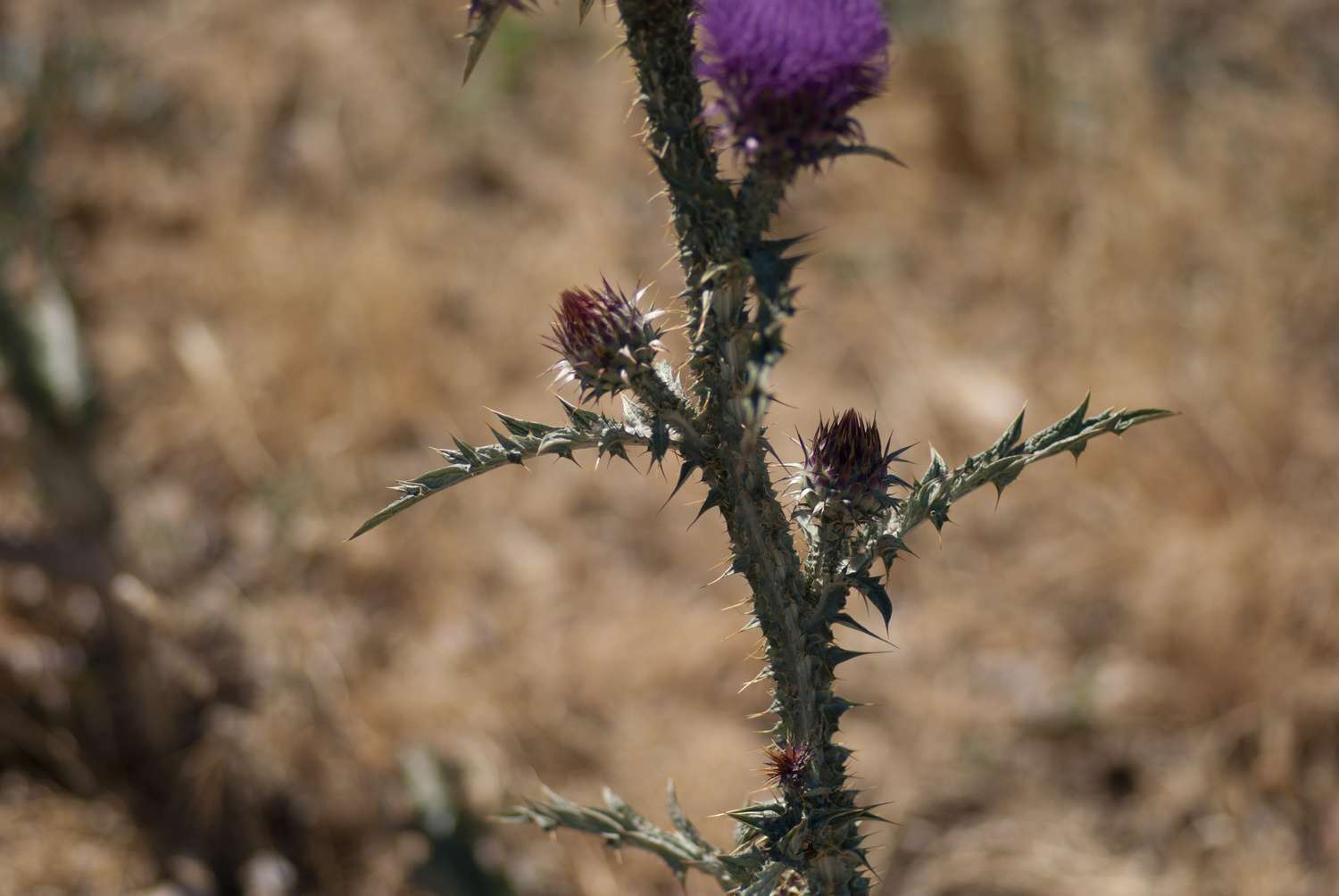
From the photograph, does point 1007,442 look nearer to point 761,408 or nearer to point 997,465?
point 997,465

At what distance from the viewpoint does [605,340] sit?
1.26 m

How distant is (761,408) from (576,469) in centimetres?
325

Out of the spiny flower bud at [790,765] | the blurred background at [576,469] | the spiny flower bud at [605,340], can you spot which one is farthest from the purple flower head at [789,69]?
the blurred background at [576,469]

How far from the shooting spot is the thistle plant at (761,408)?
1.04 metres

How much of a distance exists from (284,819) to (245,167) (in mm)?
3161

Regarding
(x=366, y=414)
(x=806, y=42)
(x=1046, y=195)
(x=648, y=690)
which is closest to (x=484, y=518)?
(x=366, y=414)

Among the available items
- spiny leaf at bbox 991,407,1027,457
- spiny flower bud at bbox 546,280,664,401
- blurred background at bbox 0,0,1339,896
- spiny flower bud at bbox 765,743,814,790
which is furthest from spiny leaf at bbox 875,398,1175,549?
blurred background at bbox 0,0,1339,896

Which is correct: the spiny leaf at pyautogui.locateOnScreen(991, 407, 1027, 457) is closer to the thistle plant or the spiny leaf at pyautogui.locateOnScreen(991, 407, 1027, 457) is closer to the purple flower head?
the thistle plant

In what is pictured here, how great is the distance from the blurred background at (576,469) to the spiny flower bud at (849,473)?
0.94m

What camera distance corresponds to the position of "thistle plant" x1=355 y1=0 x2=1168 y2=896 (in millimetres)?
1044

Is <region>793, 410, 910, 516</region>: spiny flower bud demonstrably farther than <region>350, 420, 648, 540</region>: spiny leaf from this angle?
Yes

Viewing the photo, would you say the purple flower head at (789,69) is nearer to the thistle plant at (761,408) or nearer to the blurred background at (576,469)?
the thistle plant at (761,408)

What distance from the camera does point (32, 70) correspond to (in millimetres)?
4188

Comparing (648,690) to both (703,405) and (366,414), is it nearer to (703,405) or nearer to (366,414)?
(366,414)
